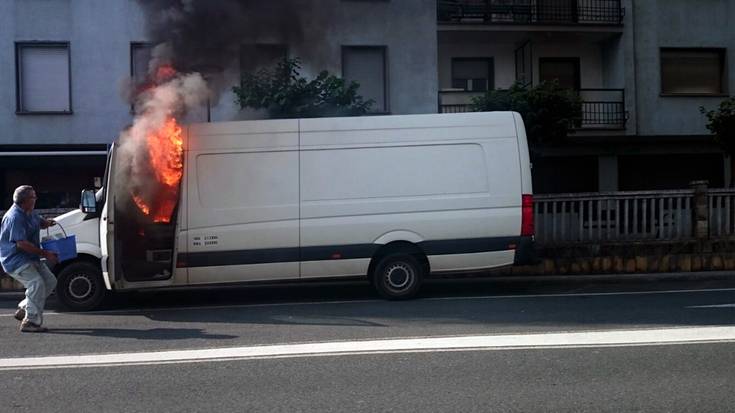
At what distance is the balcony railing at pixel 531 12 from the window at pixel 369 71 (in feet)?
6.95

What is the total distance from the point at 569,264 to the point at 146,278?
276 inches

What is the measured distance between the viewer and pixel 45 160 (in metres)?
16.9

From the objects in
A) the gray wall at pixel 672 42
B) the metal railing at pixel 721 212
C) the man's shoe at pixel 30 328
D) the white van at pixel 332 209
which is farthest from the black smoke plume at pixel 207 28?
the gray wall at pixel 672 42

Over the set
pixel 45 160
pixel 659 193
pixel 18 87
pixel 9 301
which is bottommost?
pixel 9 301

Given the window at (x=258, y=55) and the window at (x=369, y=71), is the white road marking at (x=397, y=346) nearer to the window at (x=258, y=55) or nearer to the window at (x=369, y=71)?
the window at (x=258, y=55)

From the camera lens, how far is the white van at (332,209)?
366 inches

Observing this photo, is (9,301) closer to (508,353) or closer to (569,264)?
(508,353)

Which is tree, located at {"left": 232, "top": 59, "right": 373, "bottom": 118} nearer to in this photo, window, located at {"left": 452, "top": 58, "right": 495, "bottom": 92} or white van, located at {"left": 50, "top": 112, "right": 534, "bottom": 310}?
white van, located at {"left": 50, "top": 112, "right": 534, "bottom": 310}

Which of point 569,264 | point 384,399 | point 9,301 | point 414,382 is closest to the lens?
point 384,399

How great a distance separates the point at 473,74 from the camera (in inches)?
800

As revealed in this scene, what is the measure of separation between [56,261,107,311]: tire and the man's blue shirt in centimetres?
134

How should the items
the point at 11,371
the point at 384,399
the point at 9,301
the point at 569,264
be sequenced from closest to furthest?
the point at 384,399, the point at 11,371, the point at 9,301, the point at 569,264

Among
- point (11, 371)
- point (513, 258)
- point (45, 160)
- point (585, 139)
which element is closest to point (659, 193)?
point (513, 258)

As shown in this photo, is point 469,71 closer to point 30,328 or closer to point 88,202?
point 88,202
